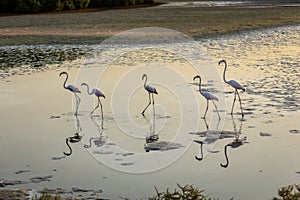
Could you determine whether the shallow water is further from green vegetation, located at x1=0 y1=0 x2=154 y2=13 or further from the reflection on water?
green vegetation, located at x1=0 y1=0 x2=154 y2=13

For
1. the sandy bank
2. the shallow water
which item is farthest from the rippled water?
the sandy bank

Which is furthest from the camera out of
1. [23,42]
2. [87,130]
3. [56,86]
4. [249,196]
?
[23,42]

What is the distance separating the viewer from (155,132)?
9438 mm

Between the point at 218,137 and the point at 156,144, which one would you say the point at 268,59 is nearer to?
the point at 218,137

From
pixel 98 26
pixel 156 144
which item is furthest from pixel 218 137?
pixel 98 26

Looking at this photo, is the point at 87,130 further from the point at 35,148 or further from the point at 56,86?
the point at 56,86

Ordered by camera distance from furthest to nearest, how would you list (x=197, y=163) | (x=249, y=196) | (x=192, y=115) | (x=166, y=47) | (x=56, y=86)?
(x=166, y=47), (x=56, y=86), (x=192, y=115), (x=197, y=163), (x=249, y=196)

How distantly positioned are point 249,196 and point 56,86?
26.0 feet

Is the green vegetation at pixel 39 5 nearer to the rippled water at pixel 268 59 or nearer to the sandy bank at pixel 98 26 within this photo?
the sandy bank at pixel 98 26

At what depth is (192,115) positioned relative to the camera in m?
10.4

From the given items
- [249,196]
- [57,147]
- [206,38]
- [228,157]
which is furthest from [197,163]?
[206,38]

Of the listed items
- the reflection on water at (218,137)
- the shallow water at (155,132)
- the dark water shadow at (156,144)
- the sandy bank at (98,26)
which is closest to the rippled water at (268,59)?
the shallow water at (155,132)

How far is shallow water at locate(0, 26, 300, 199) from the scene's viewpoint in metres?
7.21

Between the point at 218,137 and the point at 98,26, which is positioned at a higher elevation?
the point at 98,26
